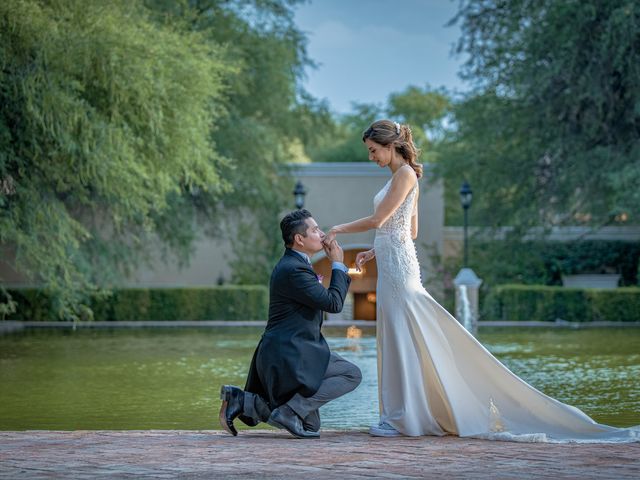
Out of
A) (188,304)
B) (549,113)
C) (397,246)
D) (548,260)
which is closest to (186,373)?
(397,246)

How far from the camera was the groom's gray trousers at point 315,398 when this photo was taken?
6531 mm

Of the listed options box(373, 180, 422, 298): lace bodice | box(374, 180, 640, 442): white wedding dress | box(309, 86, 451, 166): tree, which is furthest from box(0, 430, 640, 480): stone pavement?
box(309, 86, 451, 166): tree

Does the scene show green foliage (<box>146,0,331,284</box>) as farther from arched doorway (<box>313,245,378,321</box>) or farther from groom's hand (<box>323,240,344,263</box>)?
groom's hand (<box>323,240,344,263</box>)

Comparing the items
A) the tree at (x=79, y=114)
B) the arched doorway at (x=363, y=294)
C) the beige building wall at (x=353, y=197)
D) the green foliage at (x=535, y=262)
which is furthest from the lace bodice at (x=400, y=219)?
the arched doorway at (x=363, y=294)

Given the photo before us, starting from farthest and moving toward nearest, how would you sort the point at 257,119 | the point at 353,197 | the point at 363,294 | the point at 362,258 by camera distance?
the point at 363,294 → the point at 353,197 → the point at 257,119 → the point at 362,258

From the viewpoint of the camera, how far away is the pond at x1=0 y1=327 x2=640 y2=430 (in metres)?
9.11

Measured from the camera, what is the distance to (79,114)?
1489cm

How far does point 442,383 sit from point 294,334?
0.94 metres

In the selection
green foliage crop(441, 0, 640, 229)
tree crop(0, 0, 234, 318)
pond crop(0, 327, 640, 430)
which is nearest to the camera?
pond crop(0, 327, 640, 430)

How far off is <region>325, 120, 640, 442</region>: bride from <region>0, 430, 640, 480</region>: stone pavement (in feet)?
0.73

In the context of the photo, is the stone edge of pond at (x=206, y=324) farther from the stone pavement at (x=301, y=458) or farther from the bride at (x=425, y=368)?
the stone pavement at (x=301, y=458)

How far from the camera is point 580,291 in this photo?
78.2ft

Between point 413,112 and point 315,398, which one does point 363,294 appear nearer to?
point 413,112

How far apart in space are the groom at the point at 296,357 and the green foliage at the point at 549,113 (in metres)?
16.2
